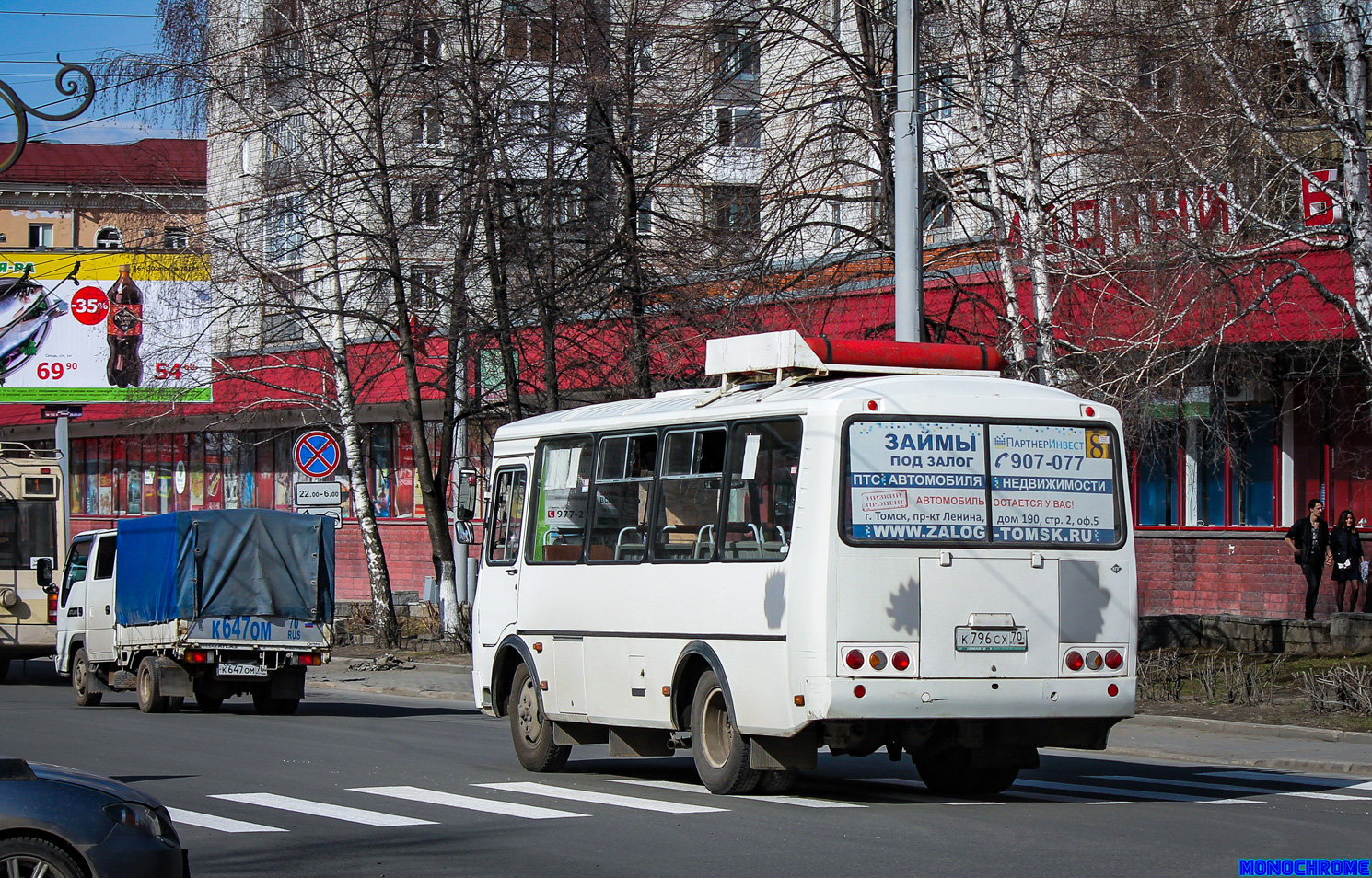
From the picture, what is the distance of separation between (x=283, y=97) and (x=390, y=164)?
3394 mm

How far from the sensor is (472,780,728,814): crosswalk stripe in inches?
455

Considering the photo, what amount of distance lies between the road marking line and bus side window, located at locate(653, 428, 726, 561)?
11.0 ft

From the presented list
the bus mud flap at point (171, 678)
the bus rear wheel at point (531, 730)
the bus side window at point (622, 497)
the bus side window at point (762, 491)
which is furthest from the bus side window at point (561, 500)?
the bus mud flap at point (171, 678)

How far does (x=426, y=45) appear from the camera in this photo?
27641mm

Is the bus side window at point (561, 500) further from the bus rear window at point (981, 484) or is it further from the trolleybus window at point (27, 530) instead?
the trolleybus window at point (27, 530)

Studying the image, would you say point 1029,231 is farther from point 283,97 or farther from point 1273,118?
point 283,97

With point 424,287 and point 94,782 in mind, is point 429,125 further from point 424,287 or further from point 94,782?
point 94,782

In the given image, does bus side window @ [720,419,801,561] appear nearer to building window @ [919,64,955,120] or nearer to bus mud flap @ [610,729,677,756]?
bus mud flap @ [610,729,677,756]

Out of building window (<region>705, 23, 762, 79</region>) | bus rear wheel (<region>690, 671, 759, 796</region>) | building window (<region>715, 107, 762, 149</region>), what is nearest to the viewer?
bus rear wheel (<region>690, 671, 759, 796</region>)

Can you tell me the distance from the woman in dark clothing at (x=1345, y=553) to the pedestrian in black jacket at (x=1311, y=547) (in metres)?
0.17

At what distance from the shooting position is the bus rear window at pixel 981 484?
38.0ft

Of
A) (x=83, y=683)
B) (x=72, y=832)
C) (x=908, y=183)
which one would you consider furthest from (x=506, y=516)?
(x=83, y=683)

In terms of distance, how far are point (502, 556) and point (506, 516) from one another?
1.17ft

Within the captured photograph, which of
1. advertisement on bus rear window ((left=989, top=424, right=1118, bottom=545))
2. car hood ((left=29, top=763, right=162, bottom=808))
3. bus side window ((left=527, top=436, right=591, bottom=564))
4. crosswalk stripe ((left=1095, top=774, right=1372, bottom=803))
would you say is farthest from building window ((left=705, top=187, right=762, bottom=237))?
car hood ((left=29, top=763, right=162, bottom=808))
